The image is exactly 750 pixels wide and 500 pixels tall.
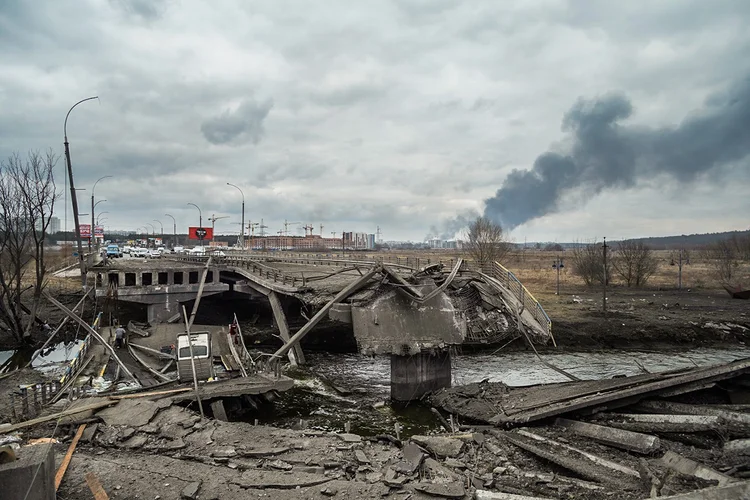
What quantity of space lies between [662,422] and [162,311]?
1377 inches

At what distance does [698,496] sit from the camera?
7.14 meters

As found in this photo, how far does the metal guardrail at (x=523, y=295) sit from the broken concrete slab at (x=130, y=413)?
1427cm

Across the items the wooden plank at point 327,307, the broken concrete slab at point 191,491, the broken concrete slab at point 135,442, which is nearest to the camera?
the broken concrete slab at point 191,491

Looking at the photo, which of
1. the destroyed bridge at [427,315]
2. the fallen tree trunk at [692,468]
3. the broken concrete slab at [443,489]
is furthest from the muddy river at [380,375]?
the fallen tree trunk at [692,468]

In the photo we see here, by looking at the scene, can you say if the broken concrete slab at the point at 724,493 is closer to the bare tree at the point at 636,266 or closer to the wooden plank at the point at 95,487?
the wooden plank at the point at 95,487

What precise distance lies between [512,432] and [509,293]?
835 cm

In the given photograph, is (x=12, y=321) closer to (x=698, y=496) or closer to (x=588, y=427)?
(x=588, y=427)

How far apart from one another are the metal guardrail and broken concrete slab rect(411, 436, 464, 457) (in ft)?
26.8

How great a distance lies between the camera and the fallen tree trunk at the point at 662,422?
1182 centimetres

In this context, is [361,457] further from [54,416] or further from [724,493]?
[54,416]

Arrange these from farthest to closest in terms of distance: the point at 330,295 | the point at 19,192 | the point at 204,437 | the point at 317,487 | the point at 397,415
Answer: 1. the point at 19,192
2. the point at 330,295
3. the point at 397,415
4. the point at 204,437
5. the point at 317,487

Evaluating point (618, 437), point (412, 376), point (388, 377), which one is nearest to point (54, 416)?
point (412, 376)

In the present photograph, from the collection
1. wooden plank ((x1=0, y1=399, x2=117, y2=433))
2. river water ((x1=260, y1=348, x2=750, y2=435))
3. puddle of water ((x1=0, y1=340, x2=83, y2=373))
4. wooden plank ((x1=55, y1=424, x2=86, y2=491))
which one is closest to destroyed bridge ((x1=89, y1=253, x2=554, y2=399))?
river water ((x1=260, y1=348, x2=750, y2=435))

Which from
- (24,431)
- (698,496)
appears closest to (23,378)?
(24,431)
